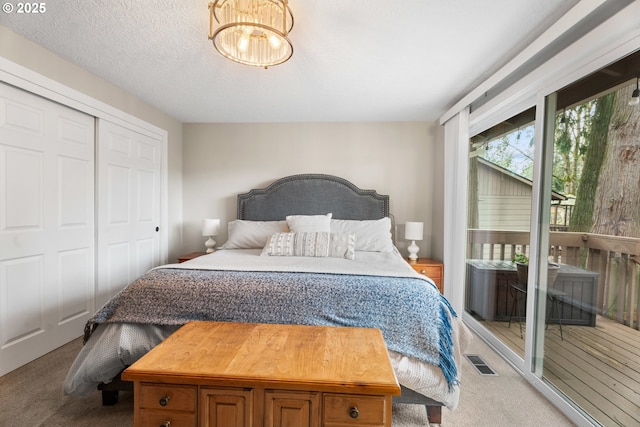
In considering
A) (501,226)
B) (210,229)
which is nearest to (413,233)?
(501,226)

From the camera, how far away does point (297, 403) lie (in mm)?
1066

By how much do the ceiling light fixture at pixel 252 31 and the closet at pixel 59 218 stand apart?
163 centimetres

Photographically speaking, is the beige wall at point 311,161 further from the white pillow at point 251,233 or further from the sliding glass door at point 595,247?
the sliding glass door at point 595,247

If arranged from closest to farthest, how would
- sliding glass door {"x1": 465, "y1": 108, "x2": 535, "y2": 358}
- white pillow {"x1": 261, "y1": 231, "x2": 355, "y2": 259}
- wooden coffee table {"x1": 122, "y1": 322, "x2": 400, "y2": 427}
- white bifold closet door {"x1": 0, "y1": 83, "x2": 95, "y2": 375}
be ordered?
wooden coffee table {"x1": 122, "y1": 322, "x2": 400, "y2": 427} < white bifold closet door {"x1": 0, "y1": 83, "x2": 95, "y2": 375} < sliding glass door {"x1": 465, "y1": 108, "x2": 535, "y2": 358} < white pillow {"x1": 261, "y1": 231, "x2": 355, "y2": 259}

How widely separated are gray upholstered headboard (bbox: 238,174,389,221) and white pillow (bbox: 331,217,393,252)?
0.71ft

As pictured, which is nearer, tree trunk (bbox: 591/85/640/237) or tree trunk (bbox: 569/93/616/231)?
tree trunk (bbox: 591/85/640/237)

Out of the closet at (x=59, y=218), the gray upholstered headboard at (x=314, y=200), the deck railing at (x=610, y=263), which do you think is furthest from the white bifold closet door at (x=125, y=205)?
the deck railing at (x=610, y=263)

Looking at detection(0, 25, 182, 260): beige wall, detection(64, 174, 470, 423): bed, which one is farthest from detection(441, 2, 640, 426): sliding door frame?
detection(0, 25, 182, 260): beige wall

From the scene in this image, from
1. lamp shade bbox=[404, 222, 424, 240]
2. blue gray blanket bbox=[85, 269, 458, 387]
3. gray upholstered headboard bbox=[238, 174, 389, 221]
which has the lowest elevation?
blue gray blanket bbox=[85, 269, 458, 387]

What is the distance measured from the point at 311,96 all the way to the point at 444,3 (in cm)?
148

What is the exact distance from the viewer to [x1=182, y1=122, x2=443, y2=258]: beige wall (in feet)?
11.6

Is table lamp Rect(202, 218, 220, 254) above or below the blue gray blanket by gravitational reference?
above

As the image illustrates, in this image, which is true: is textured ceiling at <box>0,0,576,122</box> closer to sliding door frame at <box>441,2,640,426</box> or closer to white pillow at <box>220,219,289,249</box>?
sliding door frame at <box>441,2,640,426</box>

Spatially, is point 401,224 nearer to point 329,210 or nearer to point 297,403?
point 329,210
